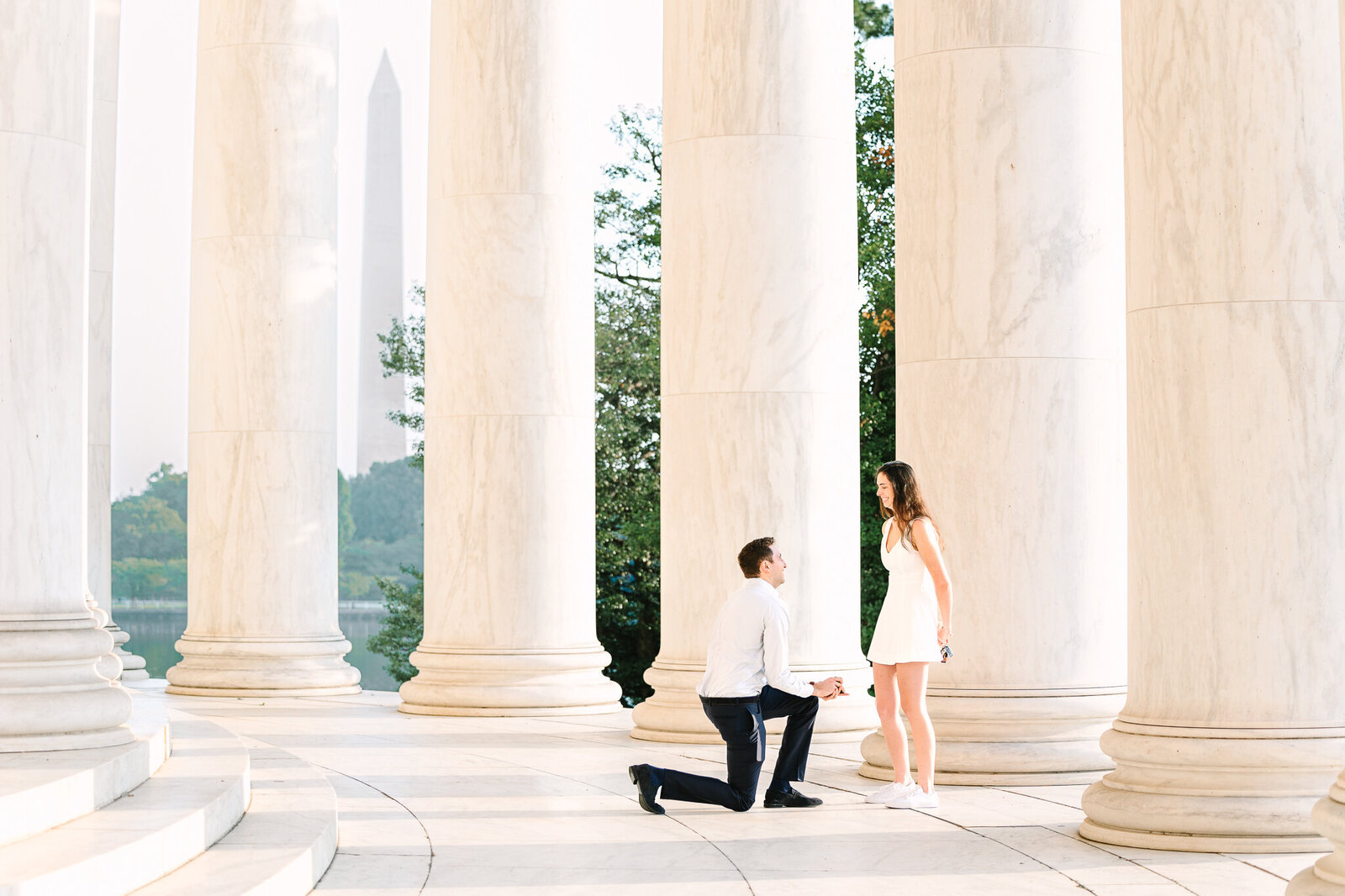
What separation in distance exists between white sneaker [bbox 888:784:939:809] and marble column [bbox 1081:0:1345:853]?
71.7 ft

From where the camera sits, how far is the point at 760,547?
188750 millimetres

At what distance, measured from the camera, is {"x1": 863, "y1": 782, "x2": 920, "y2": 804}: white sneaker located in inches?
7343

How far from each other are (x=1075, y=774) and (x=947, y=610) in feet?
101

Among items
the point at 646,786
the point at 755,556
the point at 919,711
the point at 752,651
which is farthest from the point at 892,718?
the point at 646,786

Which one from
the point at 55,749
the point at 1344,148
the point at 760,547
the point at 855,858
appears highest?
the point at 1344,148

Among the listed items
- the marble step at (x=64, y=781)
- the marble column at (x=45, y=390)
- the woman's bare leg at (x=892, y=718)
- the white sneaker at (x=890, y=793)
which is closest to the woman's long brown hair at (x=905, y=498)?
the woman's bare leg at (x=892, y=718)

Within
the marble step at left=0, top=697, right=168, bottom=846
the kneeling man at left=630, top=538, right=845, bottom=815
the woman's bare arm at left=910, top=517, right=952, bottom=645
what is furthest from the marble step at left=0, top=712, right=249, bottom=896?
the woman's bare arm at left=910, top=517, right=952, bottom=645

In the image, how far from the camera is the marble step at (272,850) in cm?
12888

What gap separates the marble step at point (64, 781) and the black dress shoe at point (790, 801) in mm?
66578

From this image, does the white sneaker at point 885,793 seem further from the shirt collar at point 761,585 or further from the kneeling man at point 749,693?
the shirt collar at point 761,585

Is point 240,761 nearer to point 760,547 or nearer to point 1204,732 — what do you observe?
point 760,547

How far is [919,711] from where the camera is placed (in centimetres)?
18625

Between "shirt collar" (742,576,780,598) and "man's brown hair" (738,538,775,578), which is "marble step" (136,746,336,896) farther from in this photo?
"man's brown hair" (738,538,775,578)

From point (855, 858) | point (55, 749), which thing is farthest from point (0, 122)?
point (855, 858)
